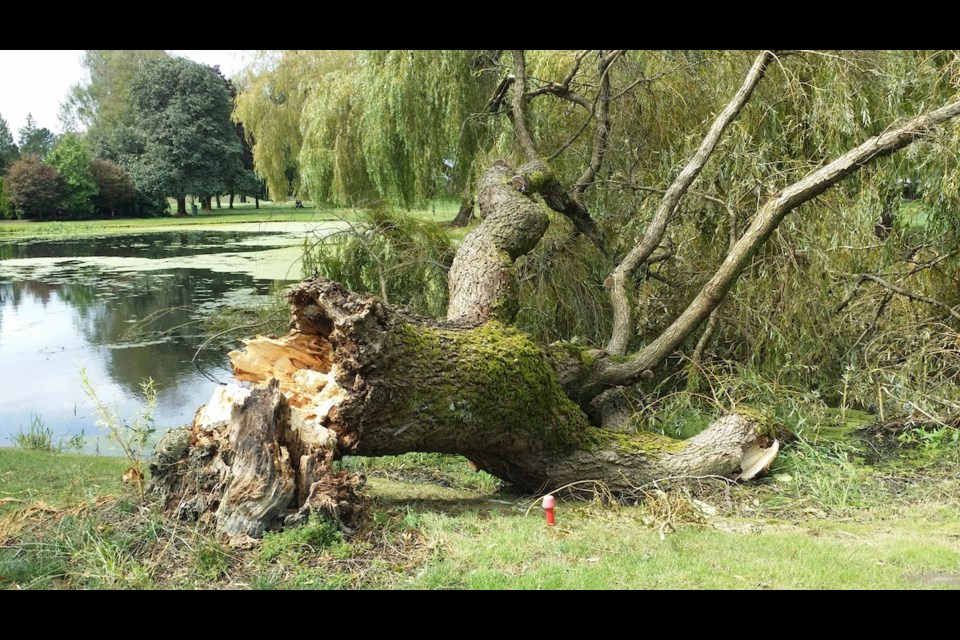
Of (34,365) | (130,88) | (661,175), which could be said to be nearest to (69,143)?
(130,88)

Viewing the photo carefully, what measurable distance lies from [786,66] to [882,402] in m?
3.06

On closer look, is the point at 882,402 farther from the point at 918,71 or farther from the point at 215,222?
the point at 215,222

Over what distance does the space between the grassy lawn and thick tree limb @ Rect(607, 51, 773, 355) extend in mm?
2113

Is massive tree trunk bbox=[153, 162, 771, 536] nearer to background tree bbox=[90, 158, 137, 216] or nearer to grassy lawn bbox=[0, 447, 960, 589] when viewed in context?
grassy lawn bbox=[0, 447, 960, 589]

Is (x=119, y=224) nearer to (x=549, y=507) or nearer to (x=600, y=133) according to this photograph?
(x=600, y=133)

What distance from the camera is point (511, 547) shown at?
351 cm

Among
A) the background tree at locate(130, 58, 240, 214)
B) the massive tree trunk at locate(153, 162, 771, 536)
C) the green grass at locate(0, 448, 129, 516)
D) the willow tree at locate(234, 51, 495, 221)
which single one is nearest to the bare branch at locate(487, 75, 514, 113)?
the willow tree at locate(234, 51, 495, 221)

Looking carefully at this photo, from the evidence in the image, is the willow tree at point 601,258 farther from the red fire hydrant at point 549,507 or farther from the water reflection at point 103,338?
the water reflection at point 103,338

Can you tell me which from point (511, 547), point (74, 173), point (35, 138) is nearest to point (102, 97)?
point (35, 138)

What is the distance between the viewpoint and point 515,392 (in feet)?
14.8

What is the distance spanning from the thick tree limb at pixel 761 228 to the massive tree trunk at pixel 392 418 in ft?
1.44

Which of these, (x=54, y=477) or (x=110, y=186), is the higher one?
(x=110, y=186)

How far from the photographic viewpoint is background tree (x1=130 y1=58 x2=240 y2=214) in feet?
116

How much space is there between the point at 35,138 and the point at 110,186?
8.89 m
